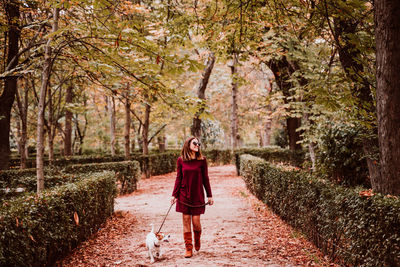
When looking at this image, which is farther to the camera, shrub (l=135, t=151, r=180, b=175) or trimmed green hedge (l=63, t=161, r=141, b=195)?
shrub (l=135, t=151, r=180, b=175)

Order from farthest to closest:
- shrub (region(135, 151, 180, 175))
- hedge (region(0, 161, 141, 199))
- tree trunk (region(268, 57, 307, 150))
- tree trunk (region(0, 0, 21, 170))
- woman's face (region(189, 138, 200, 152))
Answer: shrub (region(135, 151, 180, 175)), tree trunk (region(268, 57, 307, 150)), tree trunk (region(0, 0, 21, 170)), hedge (region(0, 161, 141, 199)), woman's face (region(189, 138, 200, 152))

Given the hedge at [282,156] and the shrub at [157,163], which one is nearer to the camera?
the hedge at [282,156]

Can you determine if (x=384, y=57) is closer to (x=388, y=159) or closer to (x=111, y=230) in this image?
(x=388, y=159)

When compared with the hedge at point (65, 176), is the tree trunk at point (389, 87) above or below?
above

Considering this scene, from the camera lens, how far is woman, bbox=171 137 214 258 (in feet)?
15.9

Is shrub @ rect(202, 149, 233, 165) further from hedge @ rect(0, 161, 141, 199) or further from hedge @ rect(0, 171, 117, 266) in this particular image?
hedge @ rect(0, 171, 117, 266)

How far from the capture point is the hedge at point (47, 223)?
3.41 m

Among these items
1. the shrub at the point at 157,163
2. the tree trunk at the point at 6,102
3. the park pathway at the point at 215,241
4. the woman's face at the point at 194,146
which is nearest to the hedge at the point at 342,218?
the park pathway at the point at 215,241

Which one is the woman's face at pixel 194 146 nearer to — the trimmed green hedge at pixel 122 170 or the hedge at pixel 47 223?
the hedge at pixel 47 223

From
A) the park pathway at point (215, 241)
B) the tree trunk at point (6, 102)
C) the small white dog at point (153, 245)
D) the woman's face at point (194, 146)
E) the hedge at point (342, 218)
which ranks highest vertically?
the tree trunk at point (6, 102)

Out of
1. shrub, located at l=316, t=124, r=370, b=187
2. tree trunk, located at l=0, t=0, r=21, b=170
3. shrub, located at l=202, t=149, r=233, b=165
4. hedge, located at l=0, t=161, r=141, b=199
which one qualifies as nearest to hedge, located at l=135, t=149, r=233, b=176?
shrub, located at l=202, t=149, r=233, b=165

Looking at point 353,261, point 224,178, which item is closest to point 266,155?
point 224,178

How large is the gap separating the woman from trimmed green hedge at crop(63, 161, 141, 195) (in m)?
8.38

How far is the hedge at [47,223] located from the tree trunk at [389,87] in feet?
16.4
